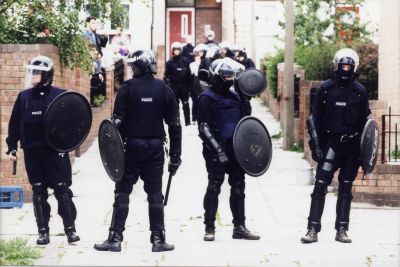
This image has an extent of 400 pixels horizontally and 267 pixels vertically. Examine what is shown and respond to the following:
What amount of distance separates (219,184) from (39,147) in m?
1.92

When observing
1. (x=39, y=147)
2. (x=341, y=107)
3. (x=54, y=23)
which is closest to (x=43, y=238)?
(x=39, y=147)

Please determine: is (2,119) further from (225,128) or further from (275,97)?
(275,97)

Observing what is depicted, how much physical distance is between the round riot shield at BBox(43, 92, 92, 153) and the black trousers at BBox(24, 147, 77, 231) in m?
0.15

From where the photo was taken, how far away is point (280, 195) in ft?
50.6

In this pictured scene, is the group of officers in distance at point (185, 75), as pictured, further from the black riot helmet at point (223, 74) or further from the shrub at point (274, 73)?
the black riot helmet at point (223, 74)

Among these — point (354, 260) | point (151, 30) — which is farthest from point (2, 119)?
point (151, 30)

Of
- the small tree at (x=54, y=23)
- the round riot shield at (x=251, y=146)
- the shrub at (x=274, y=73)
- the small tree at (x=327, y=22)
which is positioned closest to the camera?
the round riot shield at (x=251, y=146)

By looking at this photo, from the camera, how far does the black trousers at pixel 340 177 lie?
38.0 ft

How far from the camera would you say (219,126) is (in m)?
11.5

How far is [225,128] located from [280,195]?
4183mm

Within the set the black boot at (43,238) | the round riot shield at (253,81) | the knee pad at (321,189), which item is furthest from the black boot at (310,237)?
the round riot shield at (253,81)

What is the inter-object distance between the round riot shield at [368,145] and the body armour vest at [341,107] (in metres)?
0.20

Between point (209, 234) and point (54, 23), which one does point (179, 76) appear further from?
point (209, 234)

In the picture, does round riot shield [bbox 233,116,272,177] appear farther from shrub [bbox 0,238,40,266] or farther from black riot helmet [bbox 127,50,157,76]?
shrub [bbox 0,238,40,266]
